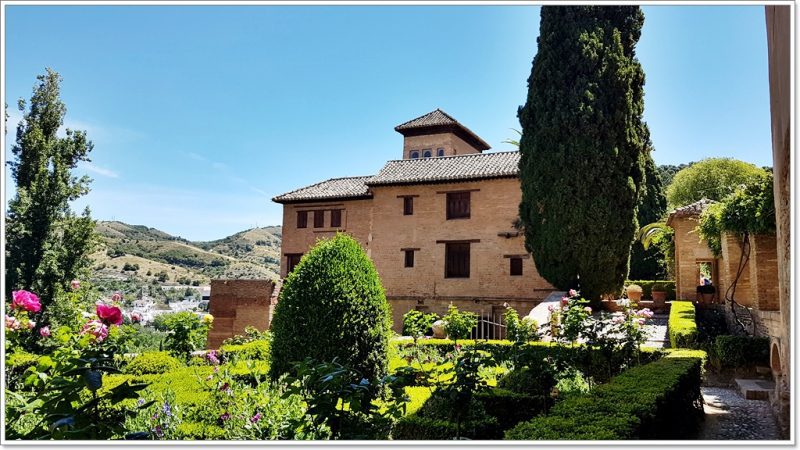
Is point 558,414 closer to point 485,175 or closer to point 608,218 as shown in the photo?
point 608,218

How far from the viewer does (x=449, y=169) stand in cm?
2148

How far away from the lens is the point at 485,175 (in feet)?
65.4

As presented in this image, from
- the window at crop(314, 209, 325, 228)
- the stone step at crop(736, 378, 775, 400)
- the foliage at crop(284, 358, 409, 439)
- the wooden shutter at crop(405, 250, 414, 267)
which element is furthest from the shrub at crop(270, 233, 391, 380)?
the window at crop(314, 209, 325, 228)

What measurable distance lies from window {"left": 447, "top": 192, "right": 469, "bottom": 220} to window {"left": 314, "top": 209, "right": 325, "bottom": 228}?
6.36 metres

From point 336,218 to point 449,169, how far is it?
589cm

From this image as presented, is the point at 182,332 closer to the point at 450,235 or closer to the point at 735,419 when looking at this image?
the point at 735,419

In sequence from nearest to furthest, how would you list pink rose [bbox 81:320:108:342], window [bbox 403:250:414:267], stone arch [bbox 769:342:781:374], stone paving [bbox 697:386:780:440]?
pink rose [bbox 81:320:108:342], stone paving [bbox 697:386:780:440], stone arch [bbox 769:342:781:374], window [bbox 403:250:414:267]

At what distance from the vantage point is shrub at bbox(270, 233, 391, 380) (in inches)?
249

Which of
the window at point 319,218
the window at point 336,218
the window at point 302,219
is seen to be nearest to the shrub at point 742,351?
the window at point 336,218

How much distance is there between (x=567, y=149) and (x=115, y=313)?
46.1 ft

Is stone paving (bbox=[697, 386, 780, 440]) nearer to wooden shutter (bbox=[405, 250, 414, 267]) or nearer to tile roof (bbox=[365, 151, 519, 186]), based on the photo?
tile roof (bbox=[365, 151, 519, 186])

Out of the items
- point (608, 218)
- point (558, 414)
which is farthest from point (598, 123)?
point (558, 414)

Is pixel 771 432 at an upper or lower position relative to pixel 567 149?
lower

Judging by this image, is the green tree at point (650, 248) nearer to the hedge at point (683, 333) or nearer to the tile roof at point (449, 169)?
the tile roof at point (449, 169)
